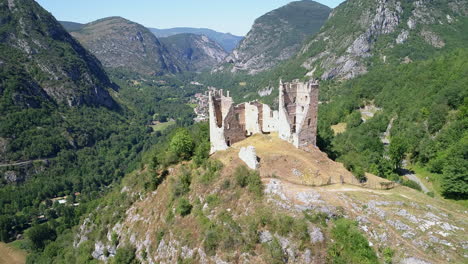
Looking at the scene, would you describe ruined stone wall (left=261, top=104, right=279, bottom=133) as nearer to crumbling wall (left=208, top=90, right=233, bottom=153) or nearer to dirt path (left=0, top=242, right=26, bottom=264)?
crumbling wall (left=208, top=90, right=233, bottom=153)

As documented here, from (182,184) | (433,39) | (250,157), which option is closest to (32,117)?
(182,184)

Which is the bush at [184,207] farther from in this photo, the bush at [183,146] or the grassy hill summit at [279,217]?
the bush at [183,146]

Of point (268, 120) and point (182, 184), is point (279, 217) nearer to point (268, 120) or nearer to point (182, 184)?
point (182, 184)

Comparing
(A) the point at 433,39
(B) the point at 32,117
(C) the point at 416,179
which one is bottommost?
(C) the point at 416,179

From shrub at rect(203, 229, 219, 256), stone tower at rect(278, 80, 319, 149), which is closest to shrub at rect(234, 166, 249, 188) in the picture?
shrub at rect(203, 229, 219, 256)

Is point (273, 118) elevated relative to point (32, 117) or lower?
elevated

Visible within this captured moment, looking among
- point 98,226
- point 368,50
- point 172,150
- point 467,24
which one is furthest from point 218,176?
point 467,24
